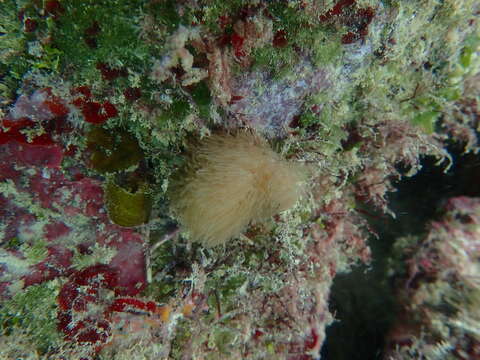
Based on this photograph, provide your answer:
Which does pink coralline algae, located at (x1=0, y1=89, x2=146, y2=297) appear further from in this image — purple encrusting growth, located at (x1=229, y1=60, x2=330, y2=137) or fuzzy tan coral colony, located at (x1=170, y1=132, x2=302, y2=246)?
purple encrusting growth, located at (x1=229, y1=60, x2=330, y2=137)

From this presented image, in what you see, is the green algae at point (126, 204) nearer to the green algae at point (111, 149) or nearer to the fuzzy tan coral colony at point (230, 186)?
the green algae at point (111, 149)

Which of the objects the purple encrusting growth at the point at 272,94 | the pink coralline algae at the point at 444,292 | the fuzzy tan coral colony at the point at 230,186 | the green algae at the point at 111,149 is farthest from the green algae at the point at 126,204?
the pink coralline algae at the point at 444,292

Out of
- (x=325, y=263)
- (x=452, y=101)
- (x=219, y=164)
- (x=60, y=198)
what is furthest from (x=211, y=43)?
(x=452, y=101)

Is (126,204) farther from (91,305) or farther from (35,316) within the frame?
(35,316)

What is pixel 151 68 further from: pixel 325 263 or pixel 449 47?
pixel 449 47

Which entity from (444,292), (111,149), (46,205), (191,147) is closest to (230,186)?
(191,147)

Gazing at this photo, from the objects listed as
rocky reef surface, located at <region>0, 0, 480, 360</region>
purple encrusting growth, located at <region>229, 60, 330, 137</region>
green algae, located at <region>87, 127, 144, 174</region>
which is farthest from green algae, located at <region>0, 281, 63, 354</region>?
purple encrusting growth, located at <region>229, 60, 330, 137</region>
